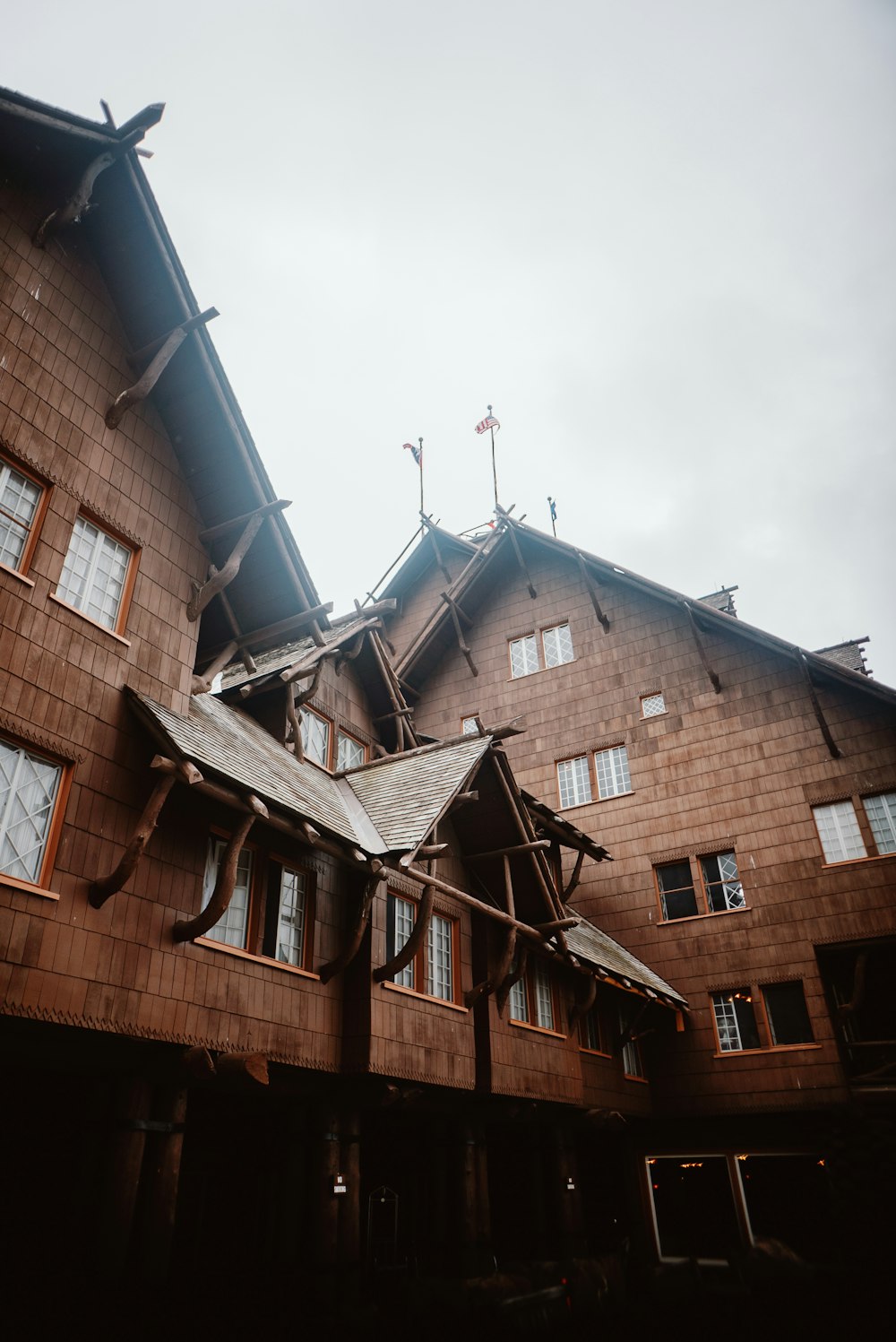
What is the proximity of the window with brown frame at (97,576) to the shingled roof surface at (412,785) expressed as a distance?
4.53 meters

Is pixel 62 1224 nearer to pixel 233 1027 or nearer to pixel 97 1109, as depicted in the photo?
pixel 97 1109

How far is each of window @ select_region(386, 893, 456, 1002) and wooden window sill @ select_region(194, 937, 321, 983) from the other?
1749mm

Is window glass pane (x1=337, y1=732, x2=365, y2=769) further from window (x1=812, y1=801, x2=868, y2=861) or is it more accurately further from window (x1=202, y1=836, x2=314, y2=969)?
window (x1=812, y1=801, x2=868, y2=861)

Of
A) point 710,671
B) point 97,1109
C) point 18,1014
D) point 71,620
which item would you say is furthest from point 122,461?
point 710,671

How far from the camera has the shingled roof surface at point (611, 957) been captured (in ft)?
54.6

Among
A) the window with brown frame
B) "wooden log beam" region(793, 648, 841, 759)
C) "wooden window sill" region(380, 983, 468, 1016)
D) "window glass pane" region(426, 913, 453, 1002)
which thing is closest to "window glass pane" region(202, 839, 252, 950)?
"wooden window sill" region(380, 983, 468, 1016)

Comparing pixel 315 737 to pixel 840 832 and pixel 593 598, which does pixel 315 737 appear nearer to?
pixel 593 598

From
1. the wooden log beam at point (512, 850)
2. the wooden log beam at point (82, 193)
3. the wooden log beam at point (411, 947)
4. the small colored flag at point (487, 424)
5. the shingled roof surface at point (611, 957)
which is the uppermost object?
the small colored flag at point (487, 424)

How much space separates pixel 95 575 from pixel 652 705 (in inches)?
Result: 616

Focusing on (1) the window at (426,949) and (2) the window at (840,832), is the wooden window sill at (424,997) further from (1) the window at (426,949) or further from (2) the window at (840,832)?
(2) the window at (840,832)

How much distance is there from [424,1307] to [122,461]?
32.9 feet

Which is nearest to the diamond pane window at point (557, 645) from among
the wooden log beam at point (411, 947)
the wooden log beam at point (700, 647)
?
the wooden log beam at point (700, 647)

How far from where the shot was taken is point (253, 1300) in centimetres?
997

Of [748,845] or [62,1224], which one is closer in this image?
[62,1224]
